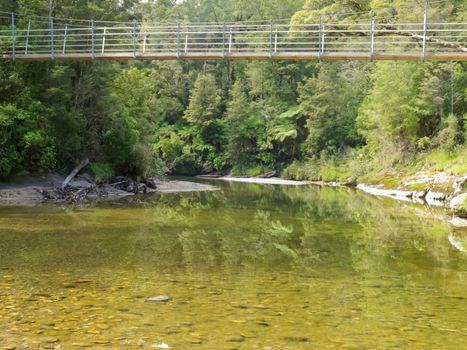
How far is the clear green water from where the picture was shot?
546 cm

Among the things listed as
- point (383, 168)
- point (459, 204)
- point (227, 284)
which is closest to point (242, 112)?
point (383, 168)

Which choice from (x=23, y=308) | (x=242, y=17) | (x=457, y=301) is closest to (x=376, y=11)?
(x=457, y=301)

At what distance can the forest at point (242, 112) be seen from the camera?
21750 mm

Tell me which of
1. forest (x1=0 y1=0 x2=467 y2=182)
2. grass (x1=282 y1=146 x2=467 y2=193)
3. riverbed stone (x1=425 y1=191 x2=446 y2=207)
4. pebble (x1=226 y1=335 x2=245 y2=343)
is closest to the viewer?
pebble (x1=226 y1=335 x2=245 y2=343)

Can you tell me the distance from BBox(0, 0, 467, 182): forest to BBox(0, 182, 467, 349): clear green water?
26.2 feet

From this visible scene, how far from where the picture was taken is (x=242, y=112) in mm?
49438

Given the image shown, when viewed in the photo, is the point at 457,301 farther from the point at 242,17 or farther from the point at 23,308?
the point at 242,17

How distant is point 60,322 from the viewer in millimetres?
5664

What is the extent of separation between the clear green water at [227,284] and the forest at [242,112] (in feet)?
26.2

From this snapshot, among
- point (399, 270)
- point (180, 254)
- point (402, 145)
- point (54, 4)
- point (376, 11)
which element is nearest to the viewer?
point (399, 270)

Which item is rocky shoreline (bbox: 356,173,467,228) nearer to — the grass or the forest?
the grass

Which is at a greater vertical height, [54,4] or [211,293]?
[54,4]

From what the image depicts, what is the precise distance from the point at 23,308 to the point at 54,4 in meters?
→ 19.0

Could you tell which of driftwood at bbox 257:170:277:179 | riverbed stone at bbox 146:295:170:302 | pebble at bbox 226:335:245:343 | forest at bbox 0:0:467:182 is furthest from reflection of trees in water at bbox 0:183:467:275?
driftwood at bbox 257:170:277:179
